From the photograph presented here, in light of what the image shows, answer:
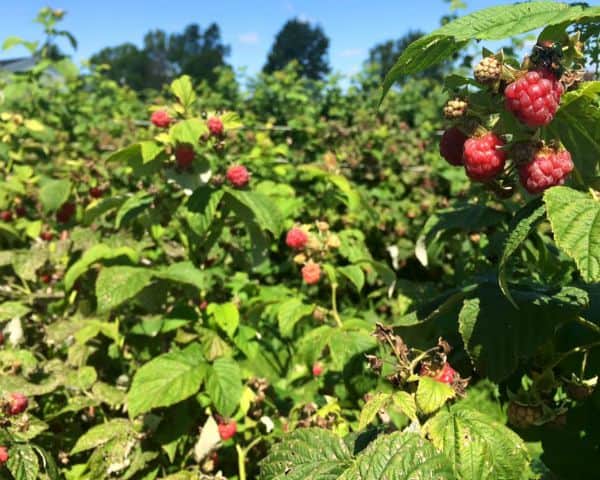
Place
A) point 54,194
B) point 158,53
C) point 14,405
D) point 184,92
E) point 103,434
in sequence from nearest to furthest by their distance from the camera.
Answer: point 14,405 → point 103,434 → point 184,92 → point 54,194 → point 158,53

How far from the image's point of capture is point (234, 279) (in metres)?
2.32

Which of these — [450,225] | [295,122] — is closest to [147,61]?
[295,122]

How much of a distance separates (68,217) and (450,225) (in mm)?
1738

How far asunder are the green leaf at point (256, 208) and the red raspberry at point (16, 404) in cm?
80

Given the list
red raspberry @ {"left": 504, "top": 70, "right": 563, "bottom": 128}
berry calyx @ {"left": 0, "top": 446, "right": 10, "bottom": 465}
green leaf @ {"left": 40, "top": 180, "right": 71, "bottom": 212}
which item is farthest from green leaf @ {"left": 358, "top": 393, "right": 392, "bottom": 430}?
green leaf @ {"left": 40, "top": 180, "right": 71, "bottom": 212}

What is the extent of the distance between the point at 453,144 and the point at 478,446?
500mm

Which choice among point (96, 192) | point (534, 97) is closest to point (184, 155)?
point (96, 192)

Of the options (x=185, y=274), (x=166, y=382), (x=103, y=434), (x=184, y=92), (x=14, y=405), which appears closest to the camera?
(x=14, y=405)

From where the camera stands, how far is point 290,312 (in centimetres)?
202

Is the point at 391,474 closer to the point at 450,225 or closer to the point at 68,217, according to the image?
the point at 450,225

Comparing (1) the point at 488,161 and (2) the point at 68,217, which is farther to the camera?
(2) the point at 68,217

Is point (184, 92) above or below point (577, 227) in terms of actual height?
above

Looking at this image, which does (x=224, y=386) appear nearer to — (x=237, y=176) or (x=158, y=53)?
(x=237, y=176)

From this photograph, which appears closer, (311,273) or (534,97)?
(534,97)
